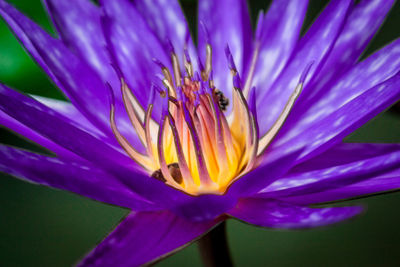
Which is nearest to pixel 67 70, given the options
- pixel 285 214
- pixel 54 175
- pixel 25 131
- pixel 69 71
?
pixel 69 71

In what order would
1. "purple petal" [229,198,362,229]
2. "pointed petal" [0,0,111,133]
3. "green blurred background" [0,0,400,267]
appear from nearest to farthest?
"purple petal" [229,198,362,229] < "pointed petal" [0,0,111,133] < "green blurred background" [0,0,400,267]

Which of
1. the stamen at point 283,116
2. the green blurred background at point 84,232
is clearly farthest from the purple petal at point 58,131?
the green blurred background at point 84,232

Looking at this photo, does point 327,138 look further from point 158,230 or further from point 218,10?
point 218,10

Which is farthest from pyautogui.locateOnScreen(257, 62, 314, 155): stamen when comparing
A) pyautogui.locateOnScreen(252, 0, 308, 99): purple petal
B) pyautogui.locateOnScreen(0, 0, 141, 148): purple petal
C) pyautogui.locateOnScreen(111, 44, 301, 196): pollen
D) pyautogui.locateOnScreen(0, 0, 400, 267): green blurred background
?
pyautogui.locateOnScreen(0, 0, 400, 267): green blurred background

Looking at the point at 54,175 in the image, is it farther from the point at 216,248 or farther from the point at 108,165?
the point at 216,248

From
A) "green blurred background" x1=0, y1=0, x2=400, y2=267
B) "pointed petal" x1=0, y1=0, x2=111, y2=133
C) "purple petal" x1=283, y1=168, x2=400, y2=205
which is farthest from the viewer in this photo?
"green blurred background" x1=0, y1=0, x2=400, y2=267

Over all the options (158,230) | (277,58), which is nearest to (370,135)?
(277,58)

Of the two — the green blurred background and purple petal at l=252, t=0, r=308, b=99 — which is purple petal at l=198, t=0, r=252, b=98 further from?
the green blurred background

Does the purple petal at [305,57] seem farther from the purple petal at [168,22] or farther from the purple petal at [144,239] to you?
the purple petal at [144,239]
